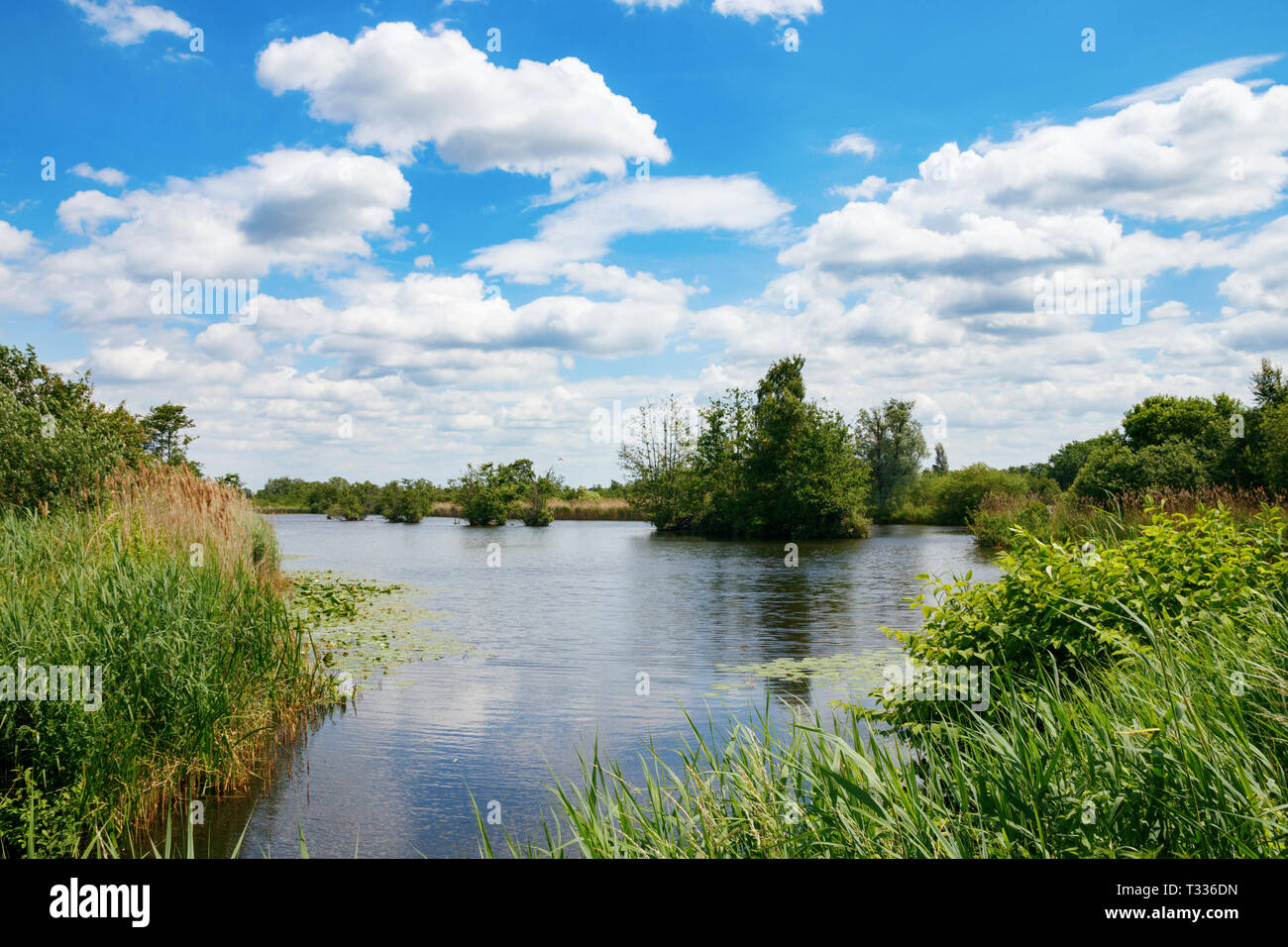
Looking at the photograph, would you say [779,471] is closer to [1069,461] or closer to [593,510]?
[593,510]

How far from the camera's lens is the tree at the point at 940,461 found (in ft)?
267

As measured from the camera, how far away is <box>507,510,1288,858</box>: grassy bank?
321cm

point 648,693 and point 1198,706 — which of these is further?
point 648,693

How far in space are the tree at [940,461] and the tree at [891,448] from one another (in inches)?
550

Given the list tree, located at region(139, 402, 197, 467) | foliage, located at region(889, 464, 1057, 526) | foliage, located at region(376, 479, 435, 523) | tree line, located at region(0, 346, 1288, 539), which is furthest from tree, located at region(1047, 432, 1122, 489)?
tree, located at region(139, 402, 197, 467)

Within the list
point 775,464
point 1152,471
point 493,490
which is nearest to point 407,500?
point 493,490

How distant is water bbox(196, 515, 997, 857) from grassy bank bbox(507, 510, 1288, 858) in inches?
53.3

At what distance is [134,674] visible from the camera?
5848 mm

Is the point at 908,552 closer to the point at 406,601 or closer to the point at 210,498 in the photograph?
the point at 406,601

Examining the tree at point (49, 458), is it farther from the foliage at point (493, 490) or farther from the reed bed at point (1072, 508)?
the foliage at point (493, 490)

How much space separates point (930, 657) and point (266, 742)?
5731mm

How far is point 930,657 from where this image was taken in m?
5.37

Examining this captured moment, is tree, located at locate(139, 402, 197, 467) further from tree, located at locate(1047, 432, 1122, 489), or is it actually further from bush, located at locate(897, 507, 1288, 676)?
tree, located at locate(1047, 432, 1122, 489)
